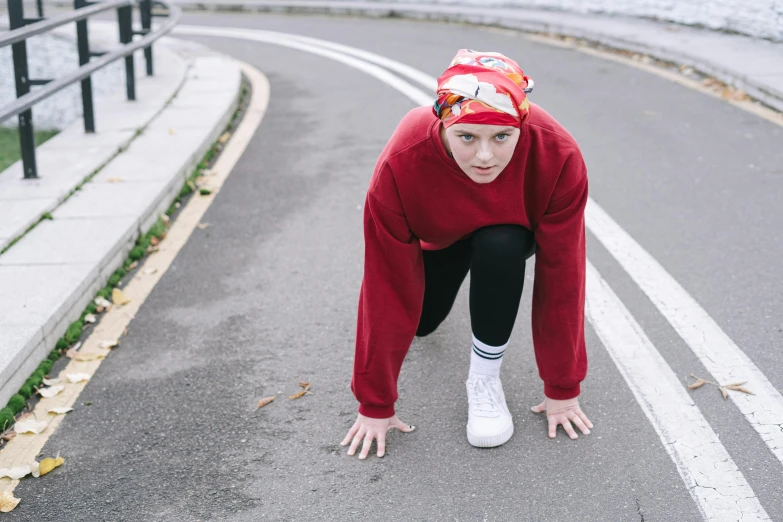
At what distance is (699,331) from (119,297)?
8.62ft

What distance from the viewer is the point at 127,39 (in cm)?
803

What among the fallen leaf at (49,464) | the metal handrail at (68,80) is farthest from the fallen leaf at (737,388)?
the metal handrail at (68,80)

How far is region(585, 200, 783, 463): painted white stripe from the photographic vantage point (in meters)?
2.99

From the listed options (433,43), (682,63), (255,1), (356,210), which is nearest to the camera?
Answer: (356,210)

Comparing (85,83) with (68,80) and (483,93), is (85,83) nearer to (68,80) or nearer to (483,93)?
(68,80)

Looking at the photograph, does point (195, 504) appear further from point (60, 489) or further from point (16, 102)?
point (16, 102)

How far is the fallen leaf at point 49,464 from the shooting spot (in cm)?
288

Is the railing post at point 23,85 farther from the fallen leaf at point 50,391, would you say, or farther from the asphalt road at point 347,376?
the fallen leaf at point 50,391

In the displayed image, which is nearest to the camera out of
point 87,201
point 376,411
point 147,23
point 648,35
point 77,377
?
point 376,411

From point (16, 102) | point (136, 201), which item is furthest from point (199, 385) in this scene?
point (16, 102)

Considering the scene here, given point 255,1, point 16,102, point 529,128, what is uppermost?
point 529,128

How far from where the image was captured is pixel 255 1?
17281mm

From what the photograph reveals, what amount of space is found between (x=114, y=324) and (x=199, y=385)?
2.50 feet

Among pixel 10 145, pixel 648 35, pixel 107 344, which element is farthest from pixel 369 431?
pixel 10 145
